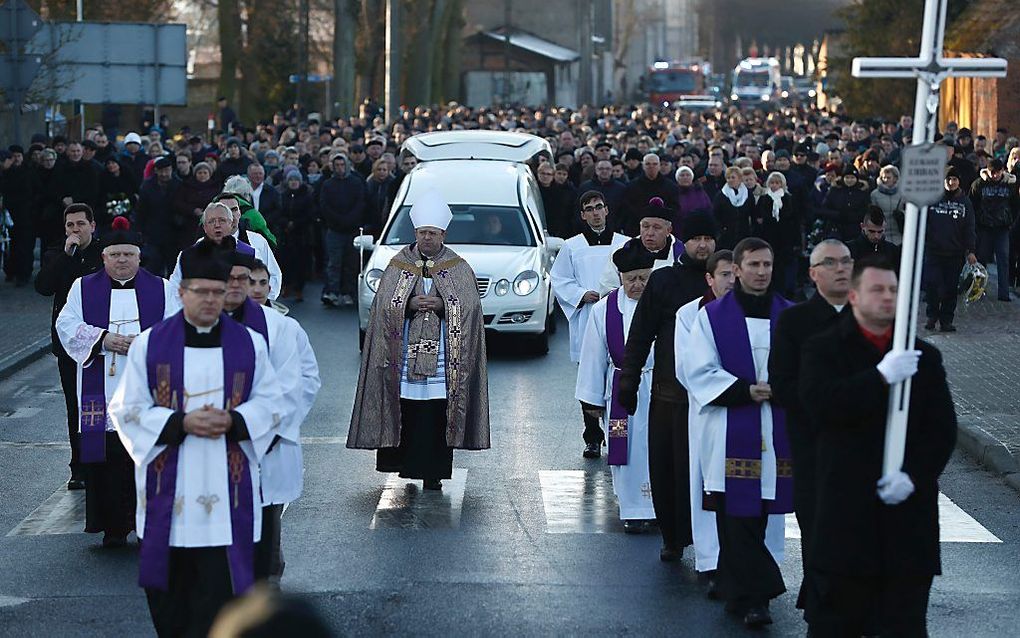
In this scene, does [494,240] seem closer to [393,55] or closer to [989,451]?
[989,451]

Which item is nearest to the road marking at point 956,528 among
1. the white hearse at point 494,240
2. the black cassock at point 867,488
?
the black cassock at point 867,488

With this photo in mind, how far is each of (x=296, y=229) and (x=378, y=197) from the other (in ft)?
3.55

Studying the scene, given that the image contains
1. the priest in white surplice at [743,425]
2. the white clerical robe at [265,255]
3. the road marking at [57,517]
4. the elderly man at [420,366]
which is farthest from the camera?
the elderly man at [420,366]

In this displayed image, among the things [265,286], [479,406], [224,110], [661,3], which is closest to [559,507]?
[479,406]

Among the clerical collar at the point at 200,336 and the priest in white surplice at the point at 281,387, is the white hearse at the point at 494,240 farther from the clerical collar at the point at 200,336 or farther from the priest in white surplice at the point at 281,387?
the clerical collar at the point at 200,336

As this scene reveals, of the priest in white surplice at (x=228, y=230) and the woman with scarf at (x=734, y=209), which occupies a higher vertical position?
the priest in white surplice at (x=228, y=230)

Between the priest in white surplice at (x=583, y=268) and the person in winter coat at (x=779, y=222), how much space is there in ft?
26.5

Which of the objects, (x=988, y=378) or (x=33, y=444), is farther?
(x=988, y=378)

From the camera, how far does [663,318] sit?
9.91m

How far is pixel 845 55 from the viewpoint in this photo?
50594 millimetres

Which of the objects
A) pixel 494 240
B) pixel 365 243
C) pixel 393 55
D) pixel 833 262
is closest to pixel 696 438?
Result: pixel 833 262

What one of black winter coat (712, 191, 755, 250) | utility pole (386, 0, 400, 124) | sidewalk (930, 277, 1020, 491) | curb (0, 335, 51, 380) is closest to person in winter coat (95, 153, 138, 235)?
curb (0, 335, 51, 380)

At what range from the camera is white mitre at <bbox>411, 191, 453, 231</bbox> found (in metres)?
11.5

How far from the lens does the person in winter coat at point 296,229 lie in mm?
23000
